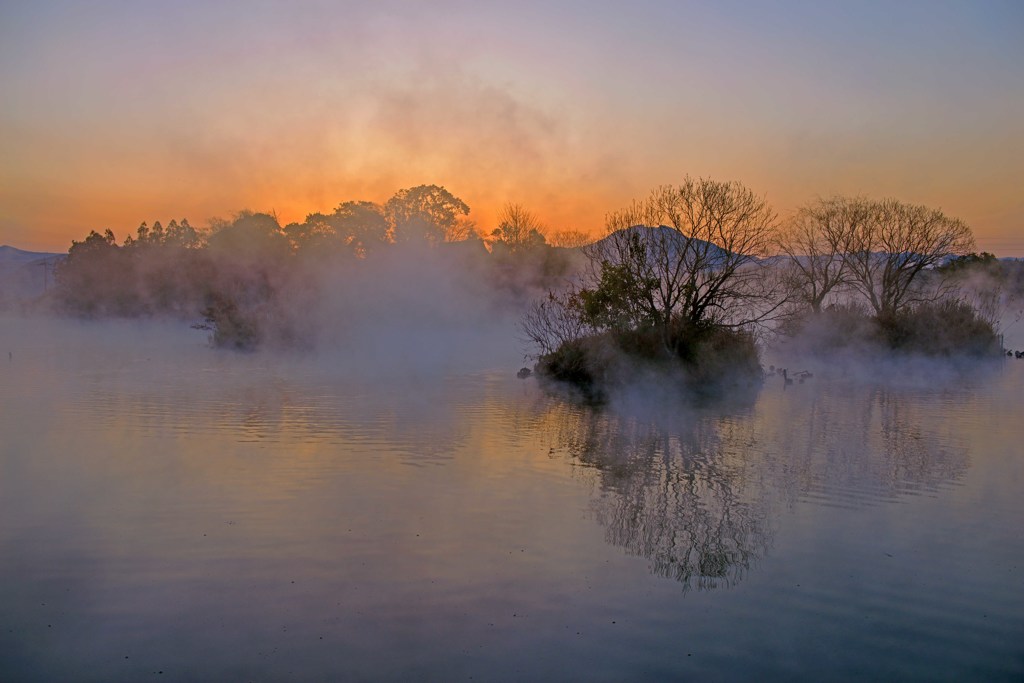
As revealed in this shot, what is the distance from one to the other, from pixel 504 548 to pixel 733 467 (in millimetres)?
5324

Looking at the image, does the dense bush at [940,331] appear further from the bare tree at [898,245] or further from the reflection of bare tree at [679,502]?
the reflection of bare tree at [679,502]

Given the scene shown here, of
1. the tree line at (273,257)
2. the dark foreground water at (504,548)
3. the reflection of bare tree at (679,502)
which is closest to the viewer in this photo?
the dark foreground water at (504,548)

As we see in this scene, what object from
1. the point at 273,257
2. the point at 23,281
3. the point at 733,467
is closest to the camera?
the point at 733,467

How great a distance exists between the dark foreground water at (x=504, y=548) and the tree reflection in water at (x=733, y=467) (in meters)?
0.06

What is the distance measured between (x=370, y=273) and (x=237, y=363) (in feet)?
60.7

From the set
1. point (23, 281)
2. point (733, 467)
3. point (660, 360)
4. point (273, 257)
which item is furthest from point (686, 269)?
point (23, 281)

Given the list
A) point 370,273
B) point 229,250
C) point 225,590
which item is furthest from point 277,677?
point 229,250

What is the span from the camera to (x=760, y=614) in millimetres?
6688

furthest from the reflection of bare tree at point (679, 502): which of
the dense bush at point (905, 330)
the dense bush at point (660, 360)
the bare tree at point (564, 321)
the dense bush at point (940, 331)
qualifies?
the dense bush at point (940, 331)

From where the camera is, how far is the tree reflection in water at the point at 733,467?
28.2 feet

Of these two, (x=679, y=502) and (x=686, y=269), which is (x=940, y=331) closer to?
(x=686, y=269)

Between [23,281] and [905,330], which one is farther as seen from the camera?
[23,281]

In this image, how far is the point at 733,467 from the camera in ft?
→ 40.7

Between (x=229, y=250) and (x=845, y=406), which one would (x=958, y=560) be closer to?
(x=845, y=406)
